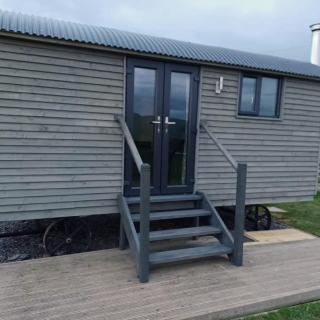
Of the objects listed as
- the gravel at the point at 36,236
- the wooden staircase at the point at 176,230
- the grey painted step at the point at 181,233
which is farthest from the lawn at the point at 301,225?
the grey painted step at the point at 181,233

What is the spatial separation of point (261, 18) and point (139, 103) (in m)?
19.9

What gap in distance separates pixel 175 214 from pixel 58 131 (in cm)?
180

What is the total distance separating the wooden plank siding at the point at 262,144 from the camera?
4.93 metres

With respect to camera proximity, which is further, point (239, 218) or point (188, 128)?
point (188, 128)

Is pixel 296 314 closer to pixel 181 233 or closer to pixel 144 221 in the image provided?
pixel 181 233

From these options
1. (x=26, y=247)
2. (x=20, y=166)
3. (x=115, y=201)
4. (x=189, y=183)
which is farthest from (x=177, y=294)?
(x=26, y=247)

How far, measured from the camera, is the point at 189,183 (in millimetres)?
4863

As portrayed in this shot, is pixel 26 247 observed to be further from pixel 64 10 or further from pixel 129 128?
pixel 64 10

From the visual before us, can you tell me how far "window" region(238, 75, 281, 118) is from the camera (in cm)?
520

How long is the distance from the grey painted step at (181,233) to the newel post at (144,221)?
385mm

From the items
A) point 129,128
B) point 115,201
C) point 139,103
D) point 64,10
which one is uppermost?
point 64,10

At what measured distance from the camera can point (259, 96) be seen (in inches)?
209

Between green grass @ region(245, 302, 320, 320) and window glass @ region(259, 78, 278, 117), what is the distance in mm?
3071

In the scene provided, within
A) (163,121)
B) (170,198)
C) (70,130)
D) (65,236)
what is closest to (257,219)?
(170,198)
